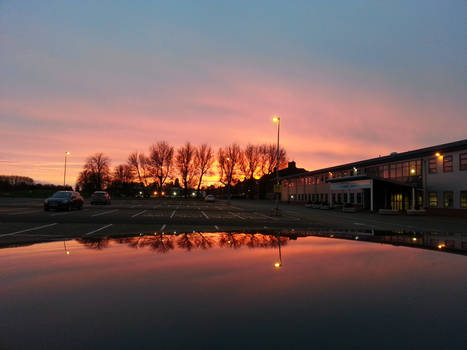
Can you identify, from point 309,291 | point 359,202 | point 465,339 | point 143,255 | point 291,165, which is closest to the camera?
point 465,339

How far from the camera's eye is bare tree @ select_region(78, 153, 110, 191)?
11194 centimetres

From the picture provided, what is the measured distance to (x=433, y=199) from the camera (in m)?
41.5

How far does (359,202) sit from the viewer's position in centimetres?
5544

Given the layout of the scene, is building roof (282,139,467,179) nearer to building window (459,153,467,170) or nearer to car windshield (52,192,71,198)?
building window (459,153,467,170)

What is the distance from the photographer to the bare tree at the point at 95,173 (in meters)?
112

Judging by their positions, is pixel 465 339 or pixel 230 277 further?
pixel 230 277

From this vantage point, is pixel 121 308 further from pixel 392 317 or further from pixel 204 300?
pixel 392 317

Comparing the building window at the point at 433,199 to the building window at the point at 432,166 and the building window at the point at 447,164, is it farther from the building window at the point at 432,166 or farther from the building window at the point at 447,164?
the building window at the point at 447,164

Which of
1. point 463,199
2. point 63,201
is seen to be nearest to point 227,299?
point 63,201

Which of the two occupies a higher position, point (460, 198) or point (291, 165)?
point (291, 165)

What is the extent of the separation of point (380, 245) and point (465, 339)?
28.4ft

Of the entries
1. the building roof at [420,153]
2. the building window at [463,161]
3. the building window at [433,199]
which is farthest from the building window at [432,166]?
the building window at [463,161]

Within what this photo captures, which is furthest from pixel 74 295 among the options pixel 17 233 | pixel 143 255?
pixel 17 233

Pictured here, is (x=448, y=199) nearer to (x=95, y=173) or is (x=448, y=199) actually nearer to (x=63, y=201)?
(x=63, y=201)
